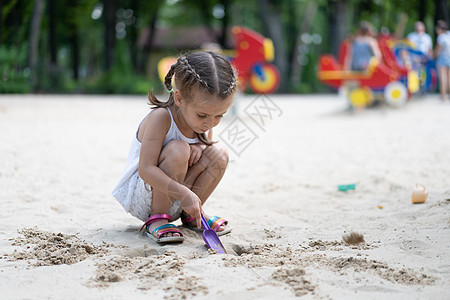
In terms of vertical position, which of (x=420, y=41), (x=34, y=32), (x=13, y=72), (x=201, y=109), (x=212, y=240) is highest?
(x=34, y=32)

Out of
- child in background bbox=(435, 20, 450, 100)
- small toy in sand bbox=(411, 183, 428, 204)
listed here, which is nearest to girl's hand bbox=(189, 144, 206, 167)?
small toy in sand bbox=(411, 183, 428, 204)

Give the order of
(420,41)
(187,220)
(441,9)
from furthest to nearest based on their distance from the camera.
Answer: (441,9)
(420,41)
(187,220)

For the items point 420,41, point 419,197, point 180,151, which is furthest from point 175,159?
point 420,41

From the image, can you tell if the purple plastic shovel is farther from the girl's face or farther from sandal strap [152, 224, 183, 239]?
the girl's face

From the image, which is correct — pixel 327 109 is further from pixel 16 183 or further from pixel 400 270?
pixel 400 270

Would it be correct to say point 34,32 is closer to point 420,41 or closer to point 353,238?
point 420,41

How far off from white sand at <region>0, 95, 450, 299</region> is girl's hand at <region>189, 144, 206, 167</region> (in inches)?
14.4

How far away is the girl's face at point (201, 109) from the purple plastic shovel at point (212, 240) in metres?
0.45

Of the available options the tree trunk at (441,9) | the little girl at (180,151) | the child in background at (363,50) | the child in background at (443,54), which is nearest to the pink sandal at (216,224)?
the little girl at (180,151)

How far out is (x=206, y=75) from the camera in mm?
1990

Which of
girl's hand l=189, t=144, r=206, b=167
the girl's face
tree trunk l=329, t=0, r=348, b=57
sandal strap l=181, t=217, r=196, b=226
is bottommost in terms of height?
sandal strap l=181, t=217, r=196, b=226

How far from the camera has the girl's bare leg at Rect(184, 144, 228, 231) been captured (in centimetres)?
229

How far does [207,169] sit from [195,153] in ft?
0.35

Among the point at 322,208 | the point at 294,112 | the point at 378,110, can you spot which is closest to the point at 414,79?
the point at 378,110
